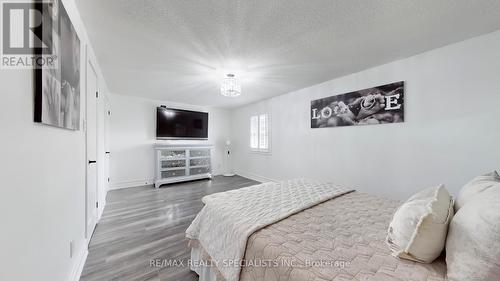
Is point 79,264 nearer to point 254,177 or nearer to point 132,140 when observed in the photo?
point 132,140

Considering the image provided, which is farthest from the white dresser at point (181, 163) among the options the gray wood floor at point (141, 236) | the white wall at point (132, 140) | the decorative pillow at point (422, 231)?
the decorative pillow at point (422, 231)

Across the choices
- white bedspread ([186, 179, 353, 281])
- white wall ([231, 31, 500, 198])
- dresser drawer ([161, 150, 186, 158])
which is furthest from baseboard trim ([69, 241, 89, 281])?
white wall ([231, 31, 500, 198])

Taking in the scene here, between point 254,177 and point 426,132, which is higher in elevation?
point 426,132

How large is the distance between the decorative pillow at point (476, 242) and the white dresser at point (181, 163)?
4768 millimetres

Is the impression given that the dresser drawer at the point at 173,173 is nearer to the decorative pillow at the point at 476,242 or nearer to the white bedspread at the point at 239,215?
the white bedspread at the point at 239,215

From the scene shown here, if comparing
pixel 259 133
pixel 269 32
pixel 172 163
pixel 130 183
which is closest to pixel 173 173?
pixel 172 163

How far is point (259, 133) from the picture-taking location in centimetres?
509

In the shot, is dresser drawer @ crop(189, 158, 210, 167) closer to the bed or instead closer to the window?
the window

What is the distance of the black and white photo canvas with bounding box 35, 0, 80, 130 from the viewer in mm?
920

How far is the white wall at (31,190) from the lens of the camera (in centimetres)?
70

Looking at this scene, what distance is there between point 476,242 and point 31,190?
1973 mm

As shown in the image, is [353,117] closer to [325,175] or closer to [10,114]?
[325,175]

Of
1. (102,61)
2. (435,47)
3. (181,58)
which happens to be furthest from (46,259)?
(435,47)

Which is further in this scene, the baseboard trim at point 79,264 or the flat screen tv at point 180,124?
the flat screen tv at point 180,124
